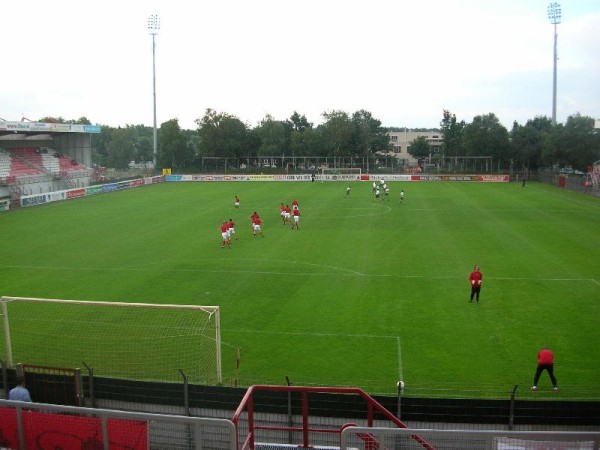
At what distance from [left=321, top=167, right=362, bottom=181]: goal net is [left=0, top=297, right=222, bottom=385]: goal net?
211ft

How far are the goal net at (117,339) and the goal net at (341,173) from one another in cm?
6426

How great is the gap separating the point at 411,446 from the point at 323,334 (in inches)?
366

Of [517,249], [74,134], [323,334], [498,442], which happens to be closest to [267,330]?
[323,334]

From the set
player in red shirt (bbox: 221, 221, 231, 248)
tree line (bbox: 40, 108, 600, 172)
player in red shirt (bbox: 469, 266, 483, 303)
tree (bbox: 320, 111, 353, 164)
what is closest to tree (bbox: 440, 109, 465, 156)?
tree line (bbox: 40, 108, 600, 172)

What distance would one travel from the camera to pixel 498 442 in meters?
6.11

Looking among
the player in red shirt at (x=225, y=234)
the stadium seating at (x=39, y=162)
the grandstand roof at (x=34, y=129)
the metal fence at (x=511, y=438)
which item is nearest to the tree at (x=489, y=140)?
the grandstand roof at (x=34, y=129)

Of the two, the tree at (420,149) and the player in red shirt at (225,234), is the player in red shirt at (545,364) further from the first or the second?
the tree at (420,149)

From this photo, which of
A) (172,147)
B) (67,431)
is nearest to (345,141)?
(172,147)

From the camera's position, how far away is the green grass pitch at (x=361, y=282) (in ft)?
50.2

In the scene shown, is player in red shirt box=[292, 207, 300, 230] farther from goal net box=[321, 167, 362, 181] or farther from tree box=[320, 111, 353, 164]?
tree box=[320, 111, 353, 164]

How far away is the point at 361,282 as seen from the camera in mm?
23609

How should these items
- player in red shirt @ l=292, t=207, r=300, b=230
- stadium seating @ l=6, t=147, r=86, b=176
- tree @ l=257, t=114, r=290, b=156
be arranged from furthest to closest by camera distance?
tree @ l=257, t=114, r=290, b=156
stadium seating @ l=6, t=147, r=86, b=176
player in red shirt @ l=292, t=207, r=300, b=230

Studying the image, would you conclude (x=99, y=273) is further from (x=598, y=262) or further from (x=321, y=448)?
(x=598, y=262)

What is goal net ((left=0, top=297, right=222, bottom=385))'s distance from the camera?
48.6 ft
